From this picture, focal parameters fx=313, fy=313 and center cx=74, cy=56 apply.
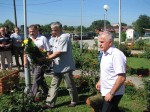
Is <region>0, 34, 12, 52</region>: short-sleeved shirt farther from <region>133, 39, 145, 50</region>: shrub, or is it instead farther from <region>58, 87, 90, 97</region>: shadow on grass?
<region>133, 39, 145, 50</region>: shrub

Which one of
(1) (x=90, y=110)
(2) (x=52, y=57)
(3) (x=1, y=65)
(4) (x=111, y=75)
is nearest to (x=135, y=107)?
(1) (x=90, y=110)

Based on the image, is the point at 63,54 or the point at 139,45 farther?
the point at 139,45

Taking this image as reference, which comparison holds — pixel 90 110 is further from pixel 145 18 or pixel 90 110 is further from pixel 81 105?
pixel 145 18

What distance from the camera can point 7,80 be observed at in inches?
332

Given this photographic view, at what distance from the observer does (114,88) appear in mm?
4422

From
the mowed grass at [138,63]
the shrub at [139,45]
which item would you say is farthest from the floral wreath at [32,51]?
the shrub at [139,45]

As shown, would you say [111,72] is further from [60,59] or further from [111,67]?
[60,59]

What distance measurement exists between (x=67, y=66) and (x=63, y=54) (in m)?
0.28

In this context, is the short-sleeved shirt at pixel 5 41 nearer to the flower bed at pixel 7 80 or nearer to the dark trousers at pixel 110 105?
the flower bed at pixel 7 80

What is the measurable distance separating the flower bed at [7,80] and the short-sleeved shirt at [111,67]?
4.11 metres

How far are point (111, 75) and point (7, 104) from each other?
68.3 inches

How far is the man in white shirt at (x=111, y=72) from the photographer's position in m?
4.44

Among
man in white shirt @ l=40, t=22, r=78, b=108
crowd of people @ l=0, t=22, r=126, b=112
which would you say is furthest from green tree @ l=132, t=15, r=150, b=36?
man in white shirt @ l=40, t=22, r=78, b=108

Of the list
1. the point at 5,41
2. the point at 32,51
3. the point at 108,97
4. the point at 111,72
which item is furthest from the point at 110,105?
the point at 5,41
